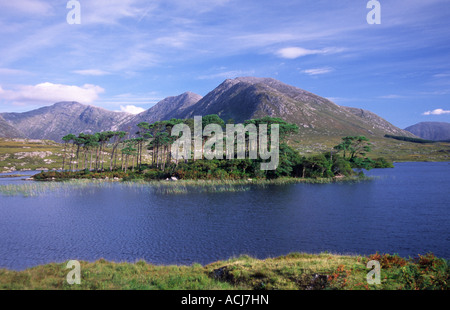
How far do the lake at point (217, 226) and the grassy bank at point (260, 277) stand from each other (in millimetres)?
6827

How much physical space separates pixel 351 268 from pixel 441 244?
1882cm

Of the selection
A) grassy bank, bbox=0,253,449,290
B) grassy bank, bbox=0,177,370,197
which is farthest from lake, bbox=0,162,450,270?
grassy bank, bbox=0,177,370,197

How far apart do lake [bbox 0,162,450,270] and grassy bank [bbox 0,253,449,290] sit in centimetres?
683

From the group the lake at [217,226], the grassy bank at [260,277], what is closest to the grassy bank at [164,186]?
the lake at [217,226]

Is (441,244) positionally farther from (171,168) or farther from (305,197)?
(171,168)

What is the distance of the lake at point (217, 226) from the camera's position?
29.6 m

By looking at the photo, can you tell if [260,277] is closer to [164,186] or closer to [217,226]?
[217,226]

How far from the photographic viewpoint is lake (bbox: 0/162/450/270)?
29.6 m

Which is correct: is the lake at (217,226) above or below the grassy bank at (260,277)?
below

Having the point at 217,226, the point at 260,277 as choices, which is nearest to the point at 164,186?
the point at 217,226

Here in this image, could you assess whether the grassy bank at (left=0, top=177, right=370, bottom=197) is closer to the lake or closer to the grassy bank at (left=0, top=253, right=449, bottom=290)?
the lake

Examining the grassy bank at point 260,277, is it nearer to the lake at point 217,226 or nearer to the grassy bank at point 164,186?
the lake at point 217,226
